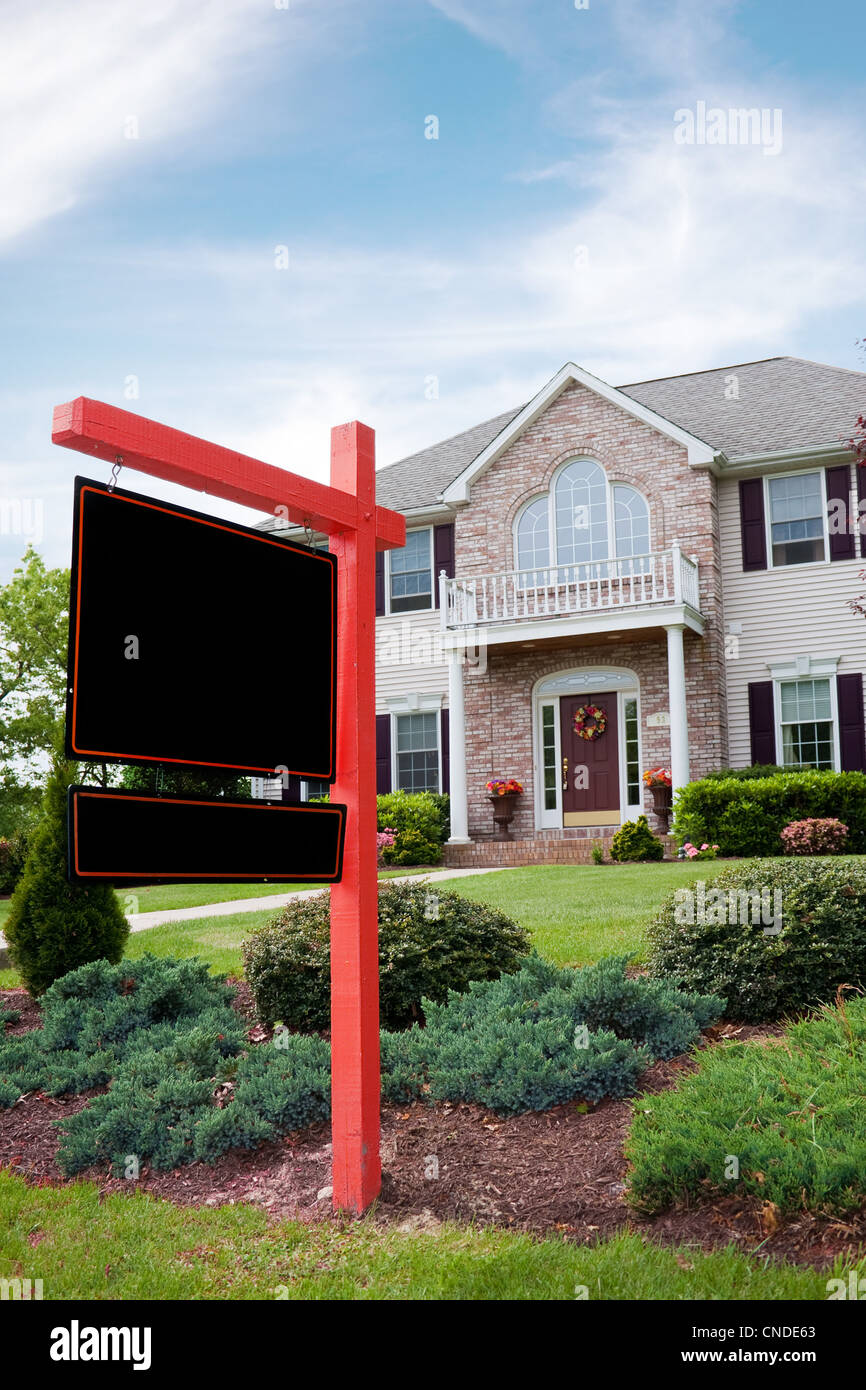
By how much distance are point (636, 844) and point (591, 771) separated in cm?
282

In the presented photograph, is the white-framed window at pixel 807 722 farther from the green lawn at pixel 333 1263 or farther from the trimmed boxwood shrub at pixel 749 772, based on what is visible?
the green lawn at pixel 333 1263

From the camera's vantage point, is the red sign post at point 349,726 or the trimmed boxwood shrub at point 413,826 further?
the trimmed boxwood shrub at point 413,826

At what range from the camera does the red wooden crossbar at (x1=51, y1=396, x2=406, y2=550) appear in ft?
10.5

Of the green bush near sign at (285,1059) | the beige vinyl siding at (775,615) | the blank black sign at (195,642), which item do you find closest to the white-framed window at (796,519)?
the beige vinyl siding at (775,615)

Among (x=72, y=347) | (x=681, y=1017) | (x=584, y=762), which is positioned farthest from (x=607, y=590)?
(x=681, y=1017)

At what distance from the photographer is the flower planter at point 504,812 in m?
18.1

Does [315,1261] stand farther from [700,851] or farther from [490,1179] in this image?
[700,851]

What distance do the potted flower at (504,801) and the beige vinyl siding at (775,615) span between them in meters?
3.76

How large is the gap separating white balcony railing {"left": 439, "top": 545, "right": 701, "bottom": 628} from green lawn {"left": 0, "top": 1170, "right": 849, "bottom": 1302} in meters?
14.0

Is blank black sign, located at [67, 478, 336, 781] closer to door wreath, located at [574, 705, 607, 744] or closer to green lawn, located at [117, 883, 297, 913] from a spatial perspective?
green lawn, located at [117, 883, 297, 913]

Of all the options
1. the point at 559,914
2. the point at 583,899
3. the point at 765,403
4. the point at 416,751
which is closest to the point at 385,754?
the point at 416,751

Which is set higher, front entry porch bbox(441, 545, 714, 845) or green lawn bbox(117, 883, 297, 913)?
front entry porch bbox(441, 545, 714, 845)

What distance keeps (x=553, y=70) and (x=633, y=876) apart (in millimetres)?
8394

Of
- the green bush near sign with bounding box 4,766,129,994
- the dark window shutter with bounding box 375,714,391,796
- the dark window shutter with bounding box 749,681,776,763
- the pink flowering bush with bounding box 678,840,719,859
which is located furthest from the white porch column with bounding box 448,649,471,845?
the green bush near sign with bounding box 4,766,129,994
